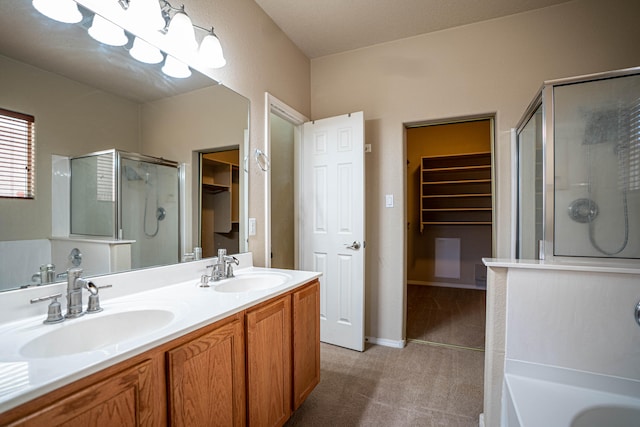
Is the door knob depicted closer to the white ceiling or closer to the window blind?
the white ceiling

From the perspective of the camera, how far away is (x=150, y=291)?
4.17ft

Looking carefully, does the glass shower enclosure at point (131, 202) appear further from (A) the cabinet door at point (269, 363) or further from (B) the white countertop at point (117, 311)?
(A) the cabinet door at point (269, 363)

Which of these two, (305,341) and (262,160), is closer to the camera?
(305,341)

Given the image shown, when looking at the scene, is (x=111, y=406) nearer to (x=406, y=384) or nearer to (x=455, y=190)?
(x=406, y=384)

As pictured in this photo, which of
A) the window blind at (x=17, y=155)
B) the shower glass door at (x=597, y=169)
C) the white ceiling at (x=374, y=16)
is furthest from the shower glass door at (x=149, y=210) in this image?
the shower glass door at (x=597, y=169)

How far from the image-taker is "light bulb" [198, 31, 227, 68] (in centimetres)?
153

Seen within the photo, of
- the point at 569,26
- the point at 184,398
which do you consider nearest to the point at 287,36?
the point at 569,26

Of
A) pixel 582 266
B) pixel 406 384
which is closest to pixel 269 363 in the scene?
pixel 406 384

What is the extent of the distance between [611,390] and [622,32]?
2.32 m

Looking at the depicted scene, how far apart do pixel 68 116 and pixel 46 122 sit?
8 cm

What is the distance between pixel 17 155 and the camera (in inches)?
36.8

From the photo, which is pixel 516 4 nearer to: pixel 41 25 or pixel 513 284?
pixel 513 284

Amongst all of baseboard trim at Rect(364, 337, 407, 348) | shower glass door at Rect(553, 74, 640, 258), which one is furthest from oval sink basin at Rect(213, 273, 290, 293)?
shower glass door at Rect(553, 74, 640, 258)

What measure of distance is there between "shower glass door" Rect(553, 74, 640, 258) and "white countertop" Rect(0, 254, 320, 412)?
1428 mm
